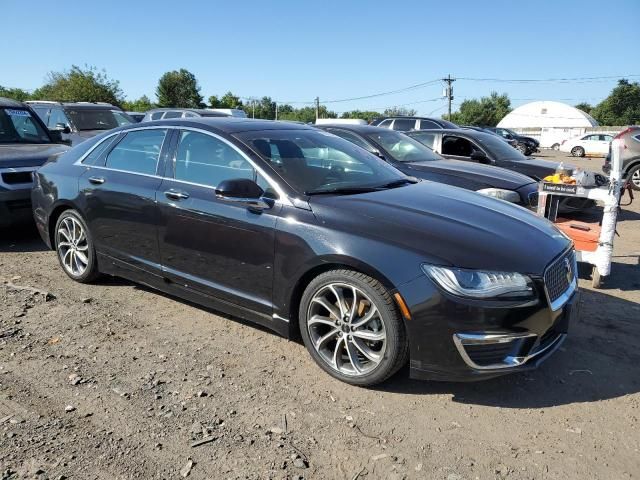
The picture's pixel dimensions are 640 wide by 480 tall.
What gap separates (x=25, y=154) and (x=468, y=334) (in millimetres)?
6157

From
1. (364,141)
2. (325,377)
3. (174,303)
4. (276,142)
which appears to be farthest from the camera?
(364,141)

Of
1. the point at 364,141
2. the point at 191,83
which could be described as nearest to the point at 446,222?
the point at 364,141

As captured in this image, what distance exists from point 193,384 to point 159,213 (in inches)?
57.5

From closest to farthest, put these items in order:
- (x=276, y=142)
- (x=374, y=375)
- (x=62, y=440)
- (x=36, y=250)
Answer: (x=62, y=440) < (x=374, y=375) < (x=276, y=142) < (x=36, y=250)

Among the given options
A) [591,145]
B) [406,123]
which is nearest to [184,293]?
[406,123]

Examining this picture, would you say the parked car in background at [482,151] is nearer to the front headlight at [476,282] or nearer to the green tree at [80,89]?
the front headlight at [476,282]

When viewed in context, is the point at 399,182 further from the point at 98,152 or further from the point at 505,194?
the point at 505,194

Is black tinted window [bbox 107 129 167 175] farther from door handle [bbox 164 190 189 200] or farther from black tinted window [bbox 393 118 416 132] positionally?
black tinted window [bbox 393 118 416 132]

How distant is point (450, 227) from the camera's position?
10.6 ft

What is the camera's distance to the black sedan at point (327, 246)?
292 centimetres

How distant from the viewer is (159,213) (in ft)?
13.5

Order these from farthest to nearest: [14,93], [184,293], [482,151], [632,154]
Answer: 1. [14,93]
2. [632,154]
3. [482,151]
4. [184,293]

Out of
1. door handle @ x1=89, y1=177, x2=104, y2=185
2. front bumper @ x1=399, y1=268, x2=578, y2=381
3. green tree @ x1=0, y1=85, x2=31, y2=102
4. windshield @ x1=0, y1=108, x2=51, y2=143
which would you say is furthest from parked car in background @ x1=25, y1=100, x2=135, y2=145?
green tree @ x1=0, y1=85, x2=31, y2=102

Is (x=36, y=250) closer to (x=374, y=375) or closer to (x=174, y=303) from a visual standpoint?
(x=174, y=303)
